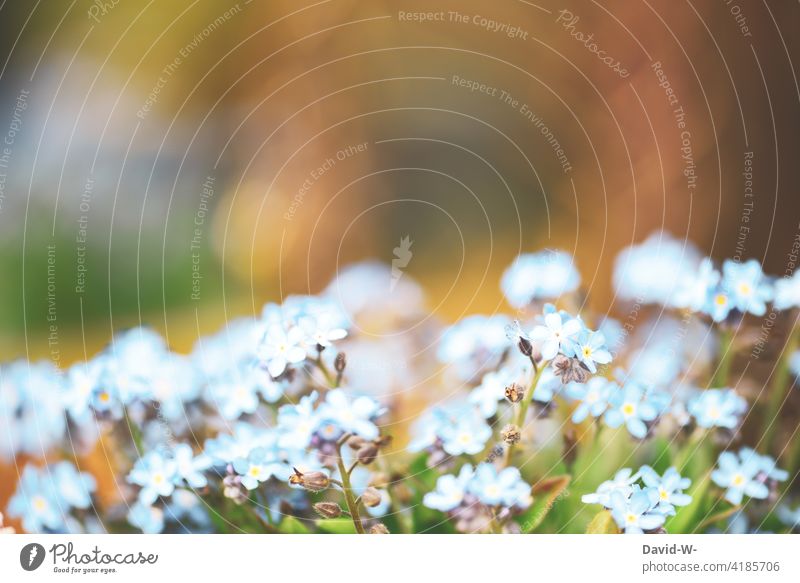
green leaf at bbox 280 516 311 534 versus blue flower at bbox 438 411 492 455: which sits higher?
blue flower at bbox 438 411 492 455

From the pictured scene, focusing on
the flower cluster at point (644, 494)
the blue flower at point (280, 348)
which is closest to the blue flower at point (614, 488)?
the flower cluster at point (644, 494)

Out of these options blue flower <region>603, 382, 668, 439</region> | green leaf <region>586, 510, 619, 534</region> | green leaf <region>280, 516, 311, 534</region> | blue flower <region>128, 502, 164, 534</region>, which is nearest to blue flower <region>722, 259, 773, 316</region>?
blue flower <region>603, 382, 668, 439</region>

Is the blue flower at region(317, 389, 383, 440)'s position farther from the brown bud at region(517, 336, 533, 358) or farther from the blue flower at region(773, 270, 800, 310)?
the blue flower at region(773, 270, 800, 310)

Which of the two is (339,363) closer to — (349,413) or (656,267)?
(349,413)

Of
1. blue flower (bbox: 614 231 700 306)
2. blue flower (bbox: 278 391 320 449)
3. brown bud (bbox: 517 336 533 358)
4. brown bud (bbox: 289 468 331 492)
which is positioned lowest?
brown bud (bbox: 289 468 331 492)

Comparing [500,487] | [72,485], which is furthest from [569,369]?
[72,485]

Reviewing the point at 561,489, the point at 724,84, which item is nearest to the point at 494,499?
the point at 561,489

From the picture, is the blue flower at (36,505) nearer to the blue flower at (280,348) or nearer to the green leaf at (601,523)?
the blue flower at (280,348)
